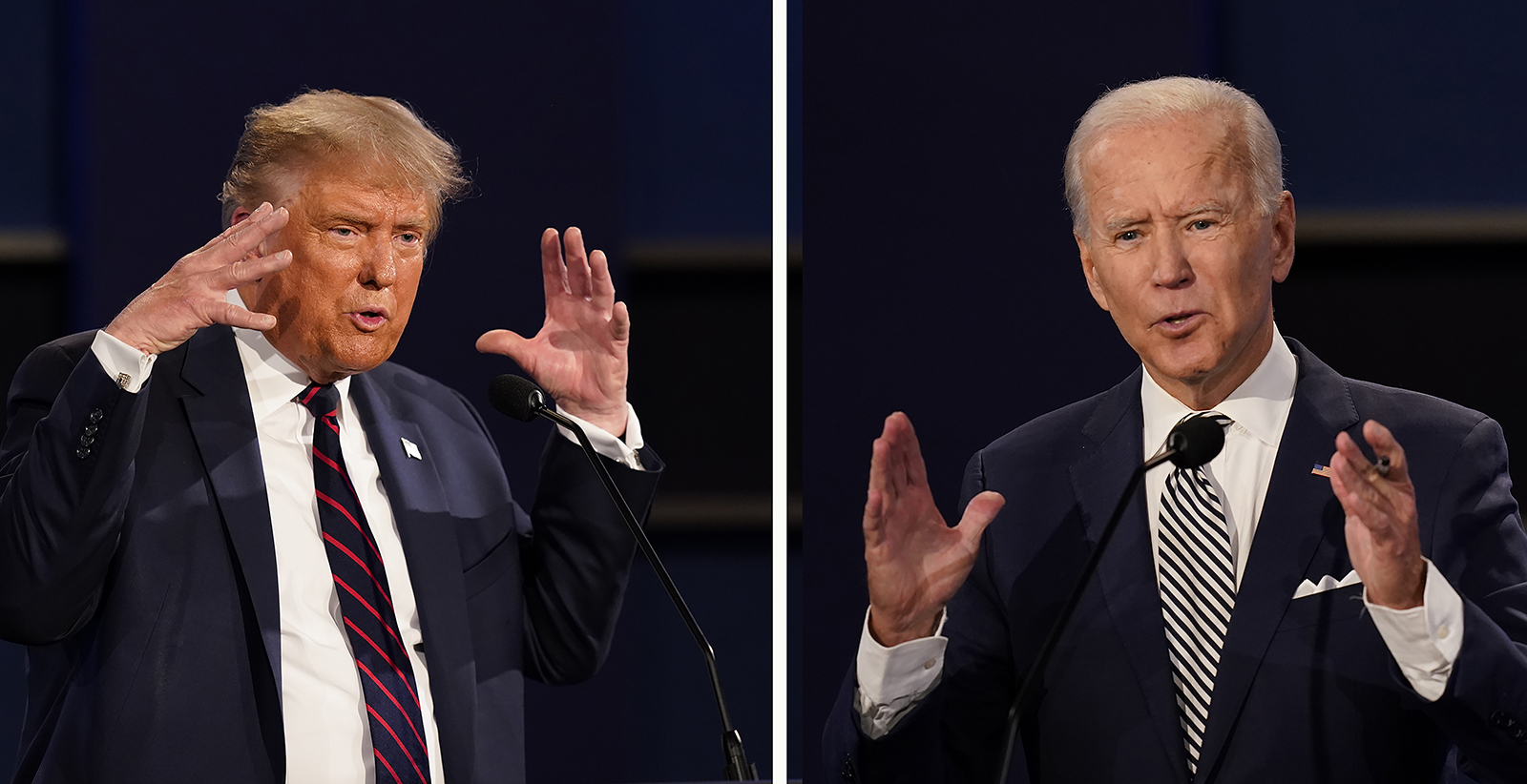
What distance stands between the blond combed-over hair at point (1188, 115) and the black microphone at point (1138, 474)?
0.40m

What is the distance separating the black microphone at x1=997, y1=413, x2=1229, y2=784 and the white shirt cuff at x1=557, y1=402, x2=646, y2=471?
2.61 ft

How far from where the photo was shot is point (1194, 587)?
2.26 m

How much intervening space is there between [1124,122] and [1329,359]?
523 millimetres

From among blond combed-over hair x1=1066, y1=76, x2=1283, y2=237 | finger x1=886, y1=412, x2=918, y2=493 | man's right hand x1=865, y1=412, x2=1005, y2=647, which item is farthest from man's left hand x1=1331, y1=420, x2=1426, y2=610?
finger x1=886, y1=412, x2=918, y2=493

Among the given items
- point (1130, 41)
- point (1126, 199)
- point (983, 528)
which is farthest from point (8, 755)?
point (1130, 41)

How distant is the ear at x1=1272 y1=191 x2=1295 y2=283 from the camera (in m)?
2.30

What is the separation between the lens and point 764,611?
103 inches

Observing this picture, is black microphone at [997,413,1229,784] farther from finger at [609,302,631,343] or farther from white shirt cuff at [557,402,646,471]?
finger at [609,302,631,343]

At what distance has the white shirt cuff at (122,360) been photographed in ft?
7.13

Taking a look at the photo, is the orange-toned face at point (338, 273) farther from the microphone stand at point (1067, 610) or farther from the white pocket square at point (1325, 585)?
the white pocket square at point (1325, 585)

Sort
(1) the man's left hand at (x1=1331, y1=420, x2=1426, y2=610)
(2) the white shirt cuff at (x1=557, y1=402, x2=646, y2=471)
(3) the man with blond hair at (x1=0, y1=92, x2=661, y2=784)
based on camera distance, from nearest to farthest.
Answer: (1) the man's left hand at (x1=1331, y1=420, x2=1426, y2=610)
(3) the man with blond hair at (x1=0, y1=92, x2=661, y2=784)
(2) the white shirt cuff at (x1=557, y1=402, x2=646, y2=471)

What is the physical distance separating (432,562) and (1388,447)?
5.18 ft

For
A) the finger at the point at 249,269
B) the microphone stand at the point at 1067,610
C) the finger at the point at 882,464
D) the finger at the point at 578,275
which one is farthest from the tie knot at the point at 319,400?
the microphone stand at the point at 1067,610

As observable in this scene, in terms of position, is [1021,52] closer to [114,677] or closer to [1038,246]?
[1038,246]
